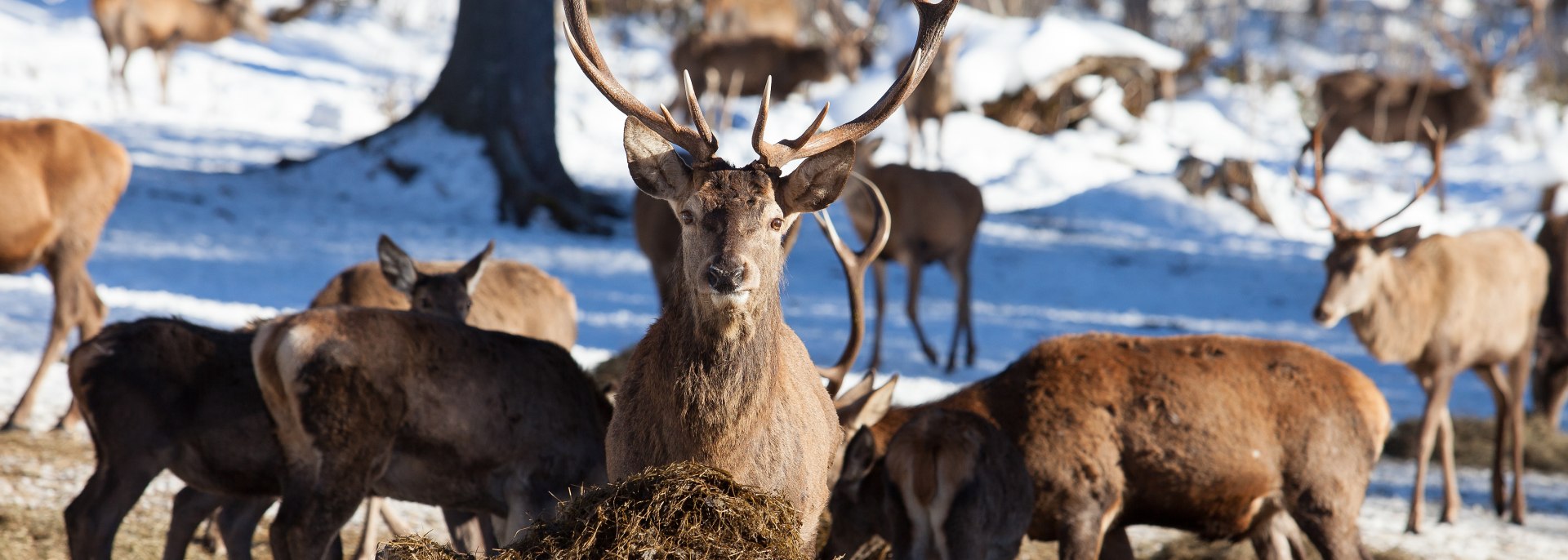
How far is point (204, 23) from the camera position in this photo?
19.9 m

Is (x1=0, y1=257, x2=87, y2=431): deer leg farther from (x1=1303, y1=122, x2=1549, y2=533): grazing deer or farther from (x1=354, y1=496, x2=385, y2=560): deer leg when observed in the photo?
(x1=1303, y1=122, x2=1549, y2=533): grazing deer

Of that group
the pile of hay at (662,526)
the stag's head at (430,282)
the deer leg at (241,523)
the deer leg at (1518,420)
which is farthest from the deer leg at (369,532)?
the deer leg at (1518,420)

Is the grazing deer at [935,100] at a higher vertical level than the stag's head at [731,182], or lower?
lower

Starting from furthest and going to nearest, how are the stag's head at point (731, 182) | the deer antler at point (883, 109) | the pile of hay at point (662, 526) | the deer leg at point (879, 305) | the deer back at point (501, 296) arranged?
the deer leg at point (879, 305) < the deer back at point (501, 296) < the deer antler at point (883, 109) < the stag's head at point (731, 182) < the pile of hay at point (662, 526)

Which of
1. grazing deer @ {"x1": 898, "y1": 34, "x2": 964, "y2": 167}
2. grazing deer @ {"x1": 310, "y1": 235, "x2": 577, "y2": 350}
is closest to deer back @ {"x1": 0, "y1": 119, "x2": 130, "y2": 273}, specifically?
grazing deer @ {"x1": 310, "y1": 235, "x2": 577, "y2": 350}

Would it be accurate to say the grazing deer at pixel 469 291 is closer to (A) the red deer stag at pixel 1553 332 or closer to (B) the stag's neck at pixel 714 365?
(B) the stag's neck at pixel 714 365

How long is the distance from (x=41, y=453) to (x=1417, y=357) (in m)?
8.00

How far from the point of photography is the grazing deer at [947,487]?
554cm

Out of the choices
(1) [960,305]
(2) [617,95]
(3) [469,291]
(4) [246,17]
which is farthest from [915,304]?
(4) [246,17]

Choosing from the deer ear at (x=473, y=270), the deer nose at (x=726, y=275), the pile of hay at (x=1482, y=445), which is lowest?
the pile of hay at (x=1482, y=445)

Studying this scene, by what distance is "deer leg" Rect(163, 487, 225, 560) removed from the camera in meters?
6.14

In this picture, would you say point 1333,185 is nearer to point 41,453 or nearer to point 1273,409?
point 1273,409

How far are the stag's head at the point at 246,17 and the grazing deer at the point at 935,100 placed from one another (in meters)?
9.34

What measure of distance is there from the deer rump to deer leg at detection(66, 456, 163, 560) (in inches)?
125
